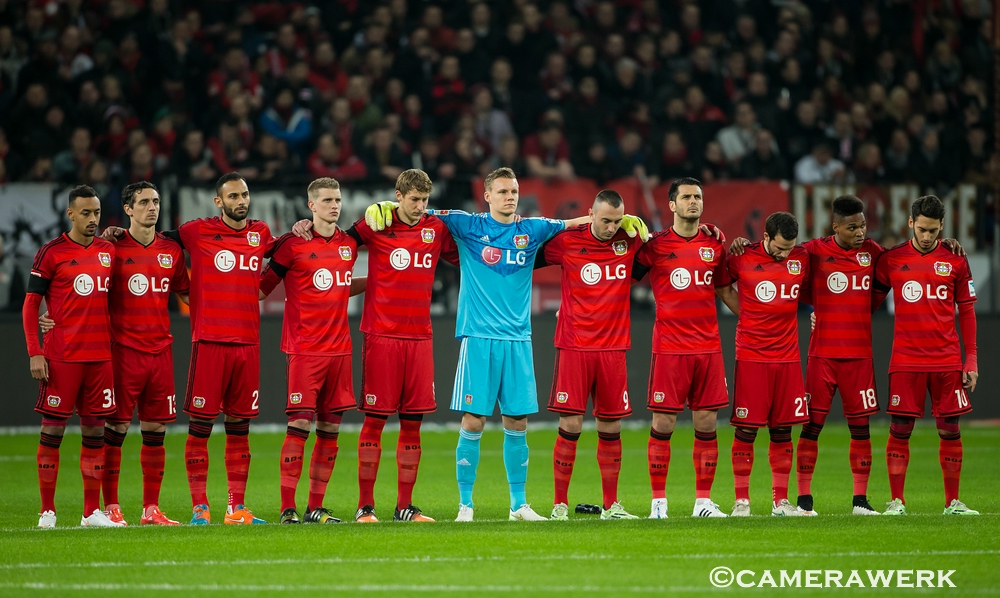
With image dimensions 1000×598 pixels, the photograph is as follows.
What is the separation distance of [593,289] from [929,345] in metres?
2.52

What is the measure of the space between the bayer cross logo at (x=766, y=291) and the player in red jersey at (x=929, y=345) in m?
0.93

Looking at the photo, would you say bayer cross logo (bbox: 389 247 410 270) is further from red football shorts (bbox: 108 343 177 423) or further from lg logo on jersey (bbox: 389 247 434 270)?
red football shorts (bbox: 108 343 177 423)

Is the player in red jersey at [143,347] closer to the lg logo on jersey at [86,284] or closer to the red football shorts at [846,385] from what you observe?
the lg logo on jersey at [86,284]

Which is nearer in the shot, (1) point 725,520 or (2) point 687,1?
(1) point 725,520

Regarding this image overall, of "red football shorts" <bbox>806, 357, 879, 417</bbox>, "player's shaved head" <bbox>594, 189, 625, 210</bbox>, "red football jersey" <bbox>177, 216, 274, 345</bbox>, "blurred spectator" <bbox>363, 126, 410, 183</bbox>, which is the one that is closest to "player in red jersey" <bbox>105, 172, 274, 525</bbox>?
"red football jersey" <bbox>177, 216, 274, 345</bbox>

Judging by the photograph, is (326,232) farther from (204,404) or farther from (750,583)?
(750,583)

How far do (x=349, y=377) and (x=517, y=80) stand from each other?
1090cm

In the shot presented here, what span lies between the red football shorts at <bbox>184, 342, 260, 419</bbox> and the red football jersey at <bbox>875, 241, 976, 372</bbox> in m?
4.65

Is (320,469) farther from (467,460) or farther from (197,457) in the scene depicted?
(467,460)

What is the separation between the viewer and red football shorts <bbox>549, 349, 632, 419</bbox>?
8836 mm

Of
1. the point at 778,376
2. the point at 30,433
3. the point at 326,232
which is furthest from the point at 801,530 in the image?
the point at 30,433

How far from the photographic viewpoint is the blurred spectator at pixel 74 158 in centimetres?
1602

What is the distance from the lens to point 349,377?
29.2 ft

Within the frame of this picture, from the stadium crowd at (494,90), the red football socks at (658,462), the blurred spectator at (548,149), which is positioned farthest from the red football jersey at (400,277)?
the blurred spectator at (548,149)
